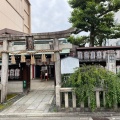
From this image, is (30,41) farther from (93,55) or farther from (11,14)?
(11,14)

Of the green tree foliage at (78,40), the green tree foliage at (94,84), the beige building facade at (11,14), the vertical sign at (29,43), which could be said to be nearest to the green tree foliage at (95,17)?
the green tree foliage at (78,40)

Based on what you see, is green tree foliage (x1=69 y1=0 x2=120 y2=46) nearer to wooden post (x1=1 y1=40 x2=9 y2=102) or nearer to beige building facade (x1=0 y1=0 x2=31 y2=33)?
wooden post (x1=1 y1=40 x2=9 y2=102)

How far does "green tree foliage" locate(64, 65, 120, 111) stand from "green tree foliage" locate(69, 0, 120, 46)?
9.56 meters

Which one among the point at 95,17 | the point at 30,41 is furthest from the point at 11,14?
the point at 30,41

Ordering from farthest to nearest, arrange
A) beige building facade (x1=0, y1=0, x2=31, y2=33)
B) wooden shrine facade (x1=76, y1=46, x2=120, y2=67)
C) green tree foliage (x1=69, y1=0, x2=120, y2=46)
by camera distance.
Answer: beige building facade (x1=0, y1=0, x2=31, y2=33) < green tree foliage (x1=69, y1=0, x2=120, y2=46) < wooden shrine facade (x1=76, y1=46, x2=120, y2=67)

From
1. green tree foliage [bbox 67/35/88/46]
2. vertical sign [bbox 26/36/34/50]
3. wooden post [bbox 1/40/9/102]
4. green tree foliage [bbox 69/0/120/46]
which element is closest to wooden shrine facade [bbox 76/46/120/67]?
green tree foliage [bbox 67/35/88/46]

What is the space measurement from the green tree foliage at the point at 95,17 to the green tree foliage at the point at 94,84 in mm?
9557

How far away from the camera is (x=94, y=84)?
9.95 meters

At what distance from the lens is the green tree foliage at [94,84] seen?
947 cm

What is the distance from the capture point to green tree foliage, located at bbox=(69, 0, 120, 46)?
18.7 meters

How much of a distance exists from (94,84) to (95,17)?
10.8m

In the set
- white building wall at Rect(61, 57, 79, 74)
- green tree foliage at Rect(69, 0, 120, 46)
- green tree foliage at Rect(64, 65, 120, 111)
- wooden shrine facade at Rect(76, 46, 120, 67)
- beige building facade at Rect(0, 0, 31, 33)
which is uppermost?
beige building facade at Rect(0, 0, 31, 33)

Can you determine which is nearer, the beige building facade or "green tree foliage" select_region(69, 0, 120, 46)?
"green tree foliage" select_region(69, 0, 120, 46)

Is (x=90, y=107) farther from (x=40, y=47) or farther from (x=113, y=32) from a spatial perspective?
(x=113, y=32)
